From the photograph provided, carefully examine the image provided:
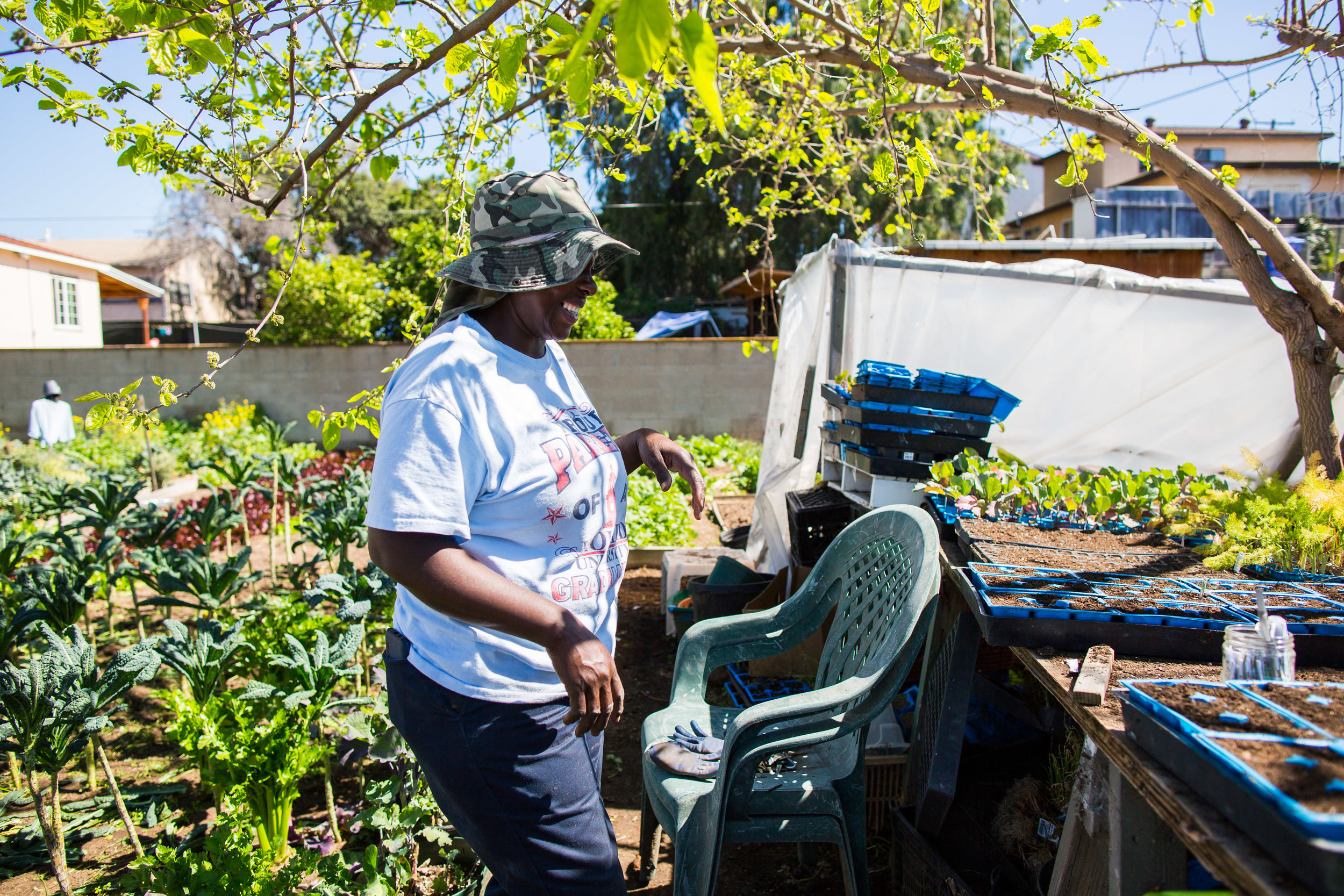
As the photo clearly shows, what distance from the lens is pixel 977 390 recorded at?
4082 millimetres

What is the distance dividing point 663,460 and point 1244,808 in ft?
4.77

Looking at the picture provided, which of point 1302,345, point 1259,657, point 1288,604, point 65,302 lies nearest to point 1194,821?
point 1259,657

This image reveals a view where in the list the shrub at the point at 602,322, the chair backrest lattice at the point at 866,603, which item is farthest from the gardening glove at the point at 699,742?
the shrub at the point at 602,322

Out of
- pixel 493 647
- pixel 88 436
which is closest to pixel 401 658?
pixel 493 647

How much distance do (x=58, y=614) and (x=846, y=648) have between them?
3323mm

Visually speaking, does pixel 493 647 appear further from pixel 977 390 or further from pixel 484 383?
pixel 977 390

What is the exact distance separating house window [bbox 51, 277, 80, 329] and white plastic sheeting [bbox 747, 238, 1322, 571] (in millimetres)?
23327

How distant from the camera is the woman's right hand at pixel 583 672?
147 centimetres

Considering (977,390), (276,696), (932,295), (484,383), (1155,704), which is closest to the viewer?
(1155,704)

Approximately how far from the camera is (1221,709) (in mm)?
1289

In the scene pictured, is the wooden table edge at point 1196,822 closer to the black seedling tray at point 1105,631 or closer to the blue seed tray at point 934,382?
the black seedling tray at point 1105,631

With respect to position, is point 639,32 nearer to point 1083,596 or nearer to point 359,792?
point 1083,596

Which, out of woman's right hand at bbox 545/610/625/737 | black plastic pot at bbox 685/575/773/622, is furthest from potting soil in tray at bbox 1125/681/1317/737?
black plastic pot at bbox 685/575/773/622

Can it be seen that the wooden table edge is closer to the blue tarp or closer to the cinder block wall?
the cinder block wall
